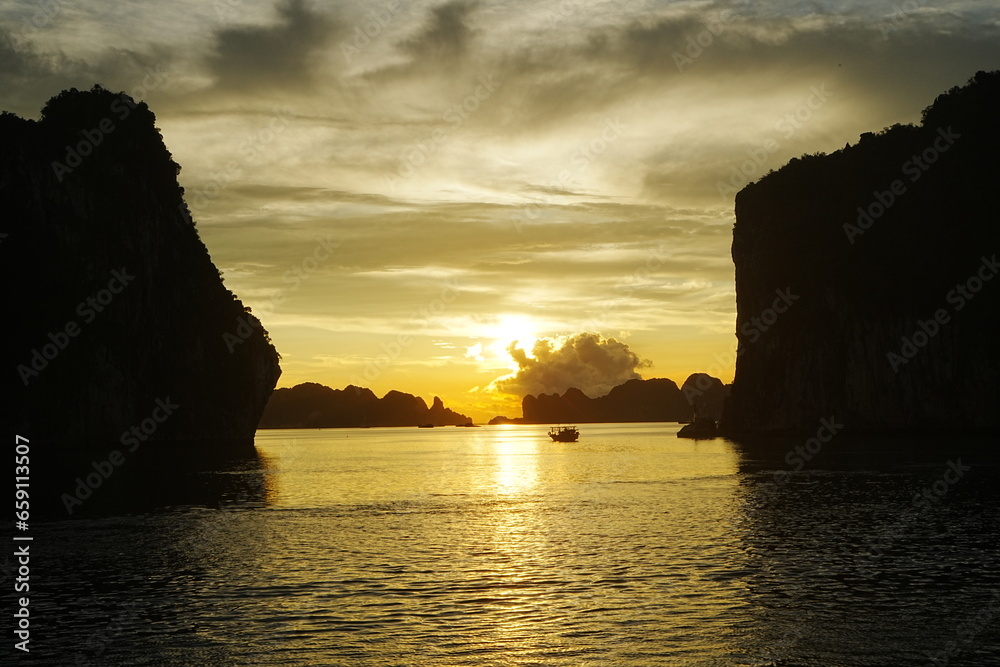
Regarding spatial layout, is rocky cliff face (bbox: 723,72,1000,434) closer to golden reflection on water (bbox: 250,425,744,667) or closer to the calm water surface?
the calm water surface

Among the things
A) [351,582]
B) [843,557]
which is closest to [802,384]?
[843,557]

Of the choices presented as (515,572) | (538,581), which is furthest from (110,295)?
(538,581)

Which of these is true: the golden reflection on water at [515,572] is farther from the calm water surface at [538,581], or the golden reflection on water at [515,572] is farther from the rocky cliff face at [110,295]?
the rocky cliff face at [110,295]

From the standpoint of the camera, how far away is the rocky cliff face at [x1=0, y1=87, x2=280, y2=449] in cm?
13388

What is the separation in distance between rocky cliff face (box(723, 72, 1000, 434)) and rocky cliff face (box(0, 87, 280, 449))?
11180 cm

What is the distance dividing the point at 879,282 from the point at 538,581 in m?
134

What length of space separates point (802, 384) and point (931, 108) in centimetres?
5697

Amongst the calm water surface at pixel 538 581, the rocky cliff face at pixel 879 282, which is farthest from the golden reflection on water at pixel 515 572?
the rocky cliff face at pixel 879 282

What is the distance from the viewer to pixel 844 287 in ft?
514

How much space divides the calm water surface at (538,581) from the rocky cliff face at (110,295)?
84.8m

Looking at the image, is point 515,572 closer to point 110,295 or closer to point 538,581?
point 538,581

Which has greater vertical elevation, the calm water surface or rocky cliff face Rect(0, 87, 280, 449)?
rocky cliff face Rect(0, 87, 280, 449)

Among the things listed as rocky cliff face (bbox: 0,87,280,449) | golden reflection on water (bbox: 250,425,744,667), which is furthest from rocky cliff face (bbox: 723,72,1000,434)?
rocky cliff face (bbox: 0,87,280,449)

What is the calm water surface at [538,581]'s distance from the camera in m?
23.5
